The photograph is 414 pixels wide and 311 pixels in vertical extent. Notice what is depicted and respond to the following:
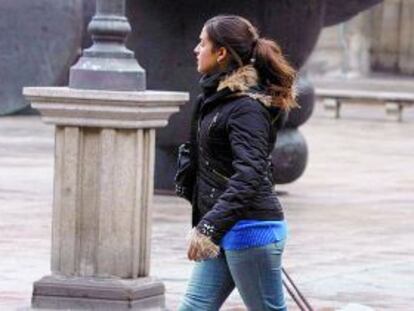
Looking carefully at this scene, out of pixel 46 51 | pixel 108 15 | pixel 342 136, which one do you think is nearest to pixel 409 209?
pixel 46 51

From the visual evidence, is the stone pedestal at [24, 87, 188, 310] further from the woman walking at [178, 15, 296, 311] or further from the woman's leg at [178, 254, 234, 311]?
the woman's leg at [178, 254, 234, 311]

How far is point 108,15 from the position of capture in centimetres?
886

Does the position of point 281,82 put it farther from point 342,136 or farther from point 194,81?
point 342,136

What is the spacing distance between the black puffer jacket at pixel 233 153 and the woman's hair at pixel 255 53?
0.13 feet

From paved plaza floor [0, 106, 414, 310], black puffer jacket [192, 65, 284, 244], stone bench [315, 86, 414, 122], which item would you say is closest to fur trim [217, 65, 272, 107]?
black puffer jacket [192, 65, 284, 244]

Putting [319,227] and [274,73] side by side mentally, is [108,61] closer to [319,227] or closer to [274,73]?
[274,73]

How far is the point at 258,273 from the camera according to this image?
240 inches

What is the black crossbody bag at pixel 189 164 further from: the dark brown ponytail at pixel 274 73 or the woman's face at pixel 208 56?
the dark brown ponytail at pixel 274 73

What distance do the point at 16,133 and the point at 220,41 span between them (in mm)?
17811

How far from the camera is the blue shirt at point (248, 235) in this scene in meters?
6.07

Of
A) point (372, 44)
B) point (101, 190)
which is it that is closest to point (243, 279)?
point (101, 190)

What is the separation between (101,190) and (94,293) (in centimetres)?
57

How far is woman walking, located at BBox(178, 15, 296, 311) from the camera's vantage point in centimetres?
600

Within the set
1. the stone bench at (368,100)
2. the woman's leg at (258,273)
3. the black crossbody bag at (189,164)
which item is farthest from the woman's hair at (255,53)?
the stone bench at (368,100)
